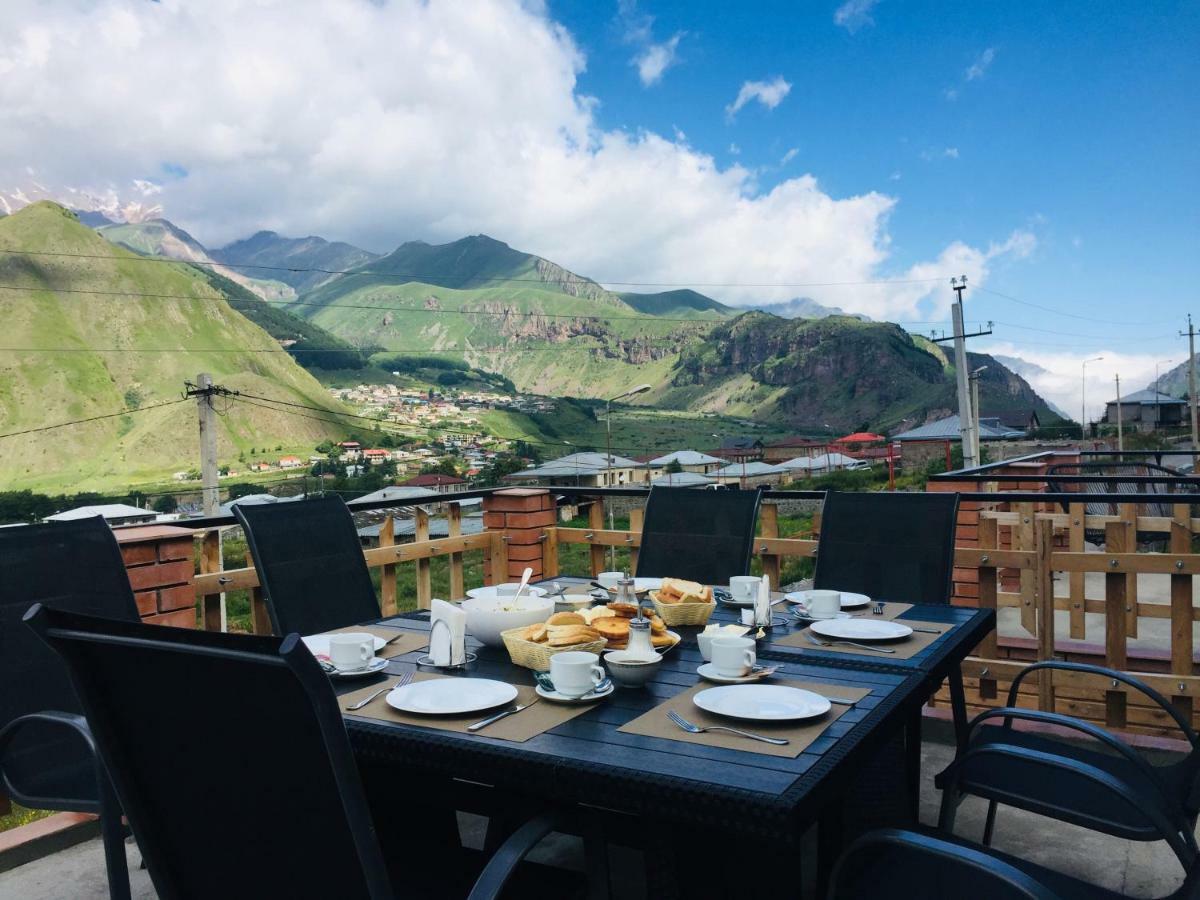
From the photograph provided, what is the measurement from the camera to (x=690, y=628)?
6.91 ft

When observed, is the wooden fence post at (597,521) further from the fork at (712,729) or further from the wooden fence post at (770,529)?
the fork at (712,729)

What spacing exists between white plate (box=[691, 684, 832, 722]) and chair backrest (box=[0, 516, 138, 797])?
1272mm

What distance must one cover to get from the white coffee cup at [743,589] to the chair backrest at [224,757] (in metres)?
1.54

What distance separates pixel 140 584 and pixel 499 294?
89888 mm

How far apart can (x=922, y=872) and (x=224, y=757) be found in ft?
3.87

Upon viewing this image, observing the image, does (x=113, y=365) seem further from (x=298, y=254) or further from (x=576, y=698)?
(x=298, y=254)

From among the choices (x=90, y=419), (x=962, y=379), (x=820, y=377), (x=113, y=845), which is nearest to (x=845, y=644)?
(x=113, y=845)

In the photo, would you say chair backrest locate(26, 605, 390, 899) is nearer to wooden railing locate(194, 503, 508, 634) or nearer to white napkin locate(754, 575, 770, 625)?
white napkin locate(754, 575, 770, 625)

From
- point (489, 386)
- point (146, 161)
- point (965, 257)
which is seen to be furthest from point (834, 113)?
point (146, 161)

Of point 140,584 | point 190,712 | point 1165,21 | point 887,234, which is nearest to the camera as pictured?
point 190,712

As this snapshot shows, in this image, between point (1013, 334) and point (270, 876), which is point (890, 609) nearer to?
point (270, 876)

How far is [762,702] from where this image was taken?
145 cm

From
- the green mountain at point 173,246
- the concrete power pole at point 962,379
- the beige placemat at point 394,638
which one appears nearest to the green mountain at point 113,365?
the green mountain at point 173,246

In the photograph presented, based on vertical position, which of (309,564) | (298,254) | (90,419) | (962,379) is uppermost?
(298,254)
